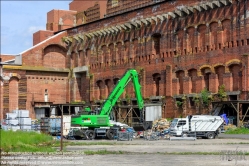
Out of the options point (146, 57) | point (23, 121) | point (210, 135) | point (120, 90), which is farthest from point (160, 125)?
point (23, 121)

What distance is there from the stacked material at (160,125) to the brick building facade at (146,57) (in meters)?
2.35

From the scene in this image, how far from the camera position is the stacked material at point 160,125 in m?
40.3

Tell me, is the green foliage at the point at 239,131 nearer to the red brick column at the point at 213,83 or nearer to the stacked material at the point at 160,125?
the red brick column at the point at 213,83

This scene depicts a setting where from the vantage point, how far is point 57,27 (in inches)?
2630

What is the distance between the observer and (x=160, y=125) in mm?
40781

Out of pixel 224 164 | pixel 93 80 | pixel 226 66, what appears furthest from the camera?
pixel 93 80

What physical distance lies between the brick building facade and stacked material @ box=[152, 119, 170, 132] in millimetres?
2352

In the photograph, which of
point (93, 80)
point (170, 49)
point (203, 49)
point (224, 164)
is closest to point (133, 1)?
point (93, 80)

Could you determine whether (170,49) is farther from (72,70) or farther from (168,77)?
(72,70)

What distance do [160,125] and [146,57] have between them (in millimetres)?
8890

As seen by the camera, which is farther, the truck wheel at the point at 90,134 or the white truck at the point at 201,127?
the truck wheel at the point at 90,134

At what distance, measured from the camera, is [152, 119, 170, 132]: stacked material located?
40.3 metres

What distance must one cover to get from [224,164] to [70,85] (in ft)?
A: 136

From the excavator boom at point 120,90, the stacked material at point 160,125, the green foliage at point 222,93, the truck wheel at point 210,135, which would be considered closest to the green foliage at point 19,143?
the truck wheel at point 210,135
